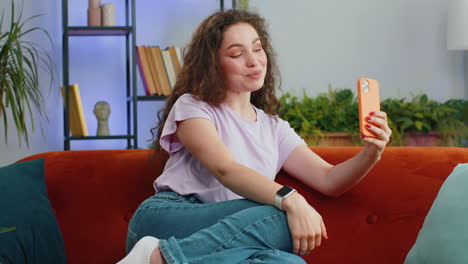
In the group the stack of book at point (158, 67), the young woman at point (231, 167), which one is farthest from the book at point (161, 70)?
the young woman at point (231, 167)

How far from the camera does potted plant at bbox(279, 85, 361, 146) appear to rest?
11.8 ft

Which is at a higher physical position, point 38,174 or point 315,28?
point 315,28

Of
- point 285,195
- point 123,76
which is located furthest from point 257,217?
point 123,76

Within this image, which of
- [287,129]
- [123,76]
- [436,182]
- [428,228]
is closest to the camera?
[428,228]

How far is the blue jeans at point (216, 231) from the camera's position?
1.16 meters

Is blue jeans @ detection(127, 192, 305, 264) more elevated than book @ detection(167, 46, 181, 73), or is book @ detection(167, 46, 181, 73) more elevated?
book @ detection(167, 46, 181, 73)

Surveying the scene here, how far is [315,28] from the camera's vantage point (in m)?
4.08

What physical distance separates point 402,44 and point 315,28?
0.63 m

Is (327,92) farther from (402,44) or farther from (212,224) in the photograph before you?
(212,224)

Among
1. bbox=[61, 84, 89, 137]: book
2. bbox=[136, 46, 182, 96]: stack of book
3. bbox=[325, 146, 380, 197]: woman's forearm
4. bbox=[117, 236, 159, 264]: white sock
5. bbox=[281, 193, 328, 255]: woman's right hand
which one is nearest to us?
bbox=[117, 236, 159, 264]: white sock

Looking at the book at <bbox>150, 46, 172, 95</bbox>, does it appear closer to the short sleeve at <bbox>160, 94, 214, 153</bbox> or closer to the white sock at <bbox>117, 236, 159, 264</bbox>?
the short sleeve at <bbox>160, 94, 214, 153</bbox>

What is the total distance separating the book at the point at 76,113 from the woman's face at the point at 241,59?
80.6 inches

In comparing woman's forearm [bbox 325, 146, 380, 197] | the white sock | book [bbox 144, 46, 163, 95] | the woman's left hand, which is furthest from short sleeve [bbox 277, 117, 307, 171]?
book [bbox 144, 46, 163, 95]

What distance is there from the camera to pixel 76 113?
3.50 meters
